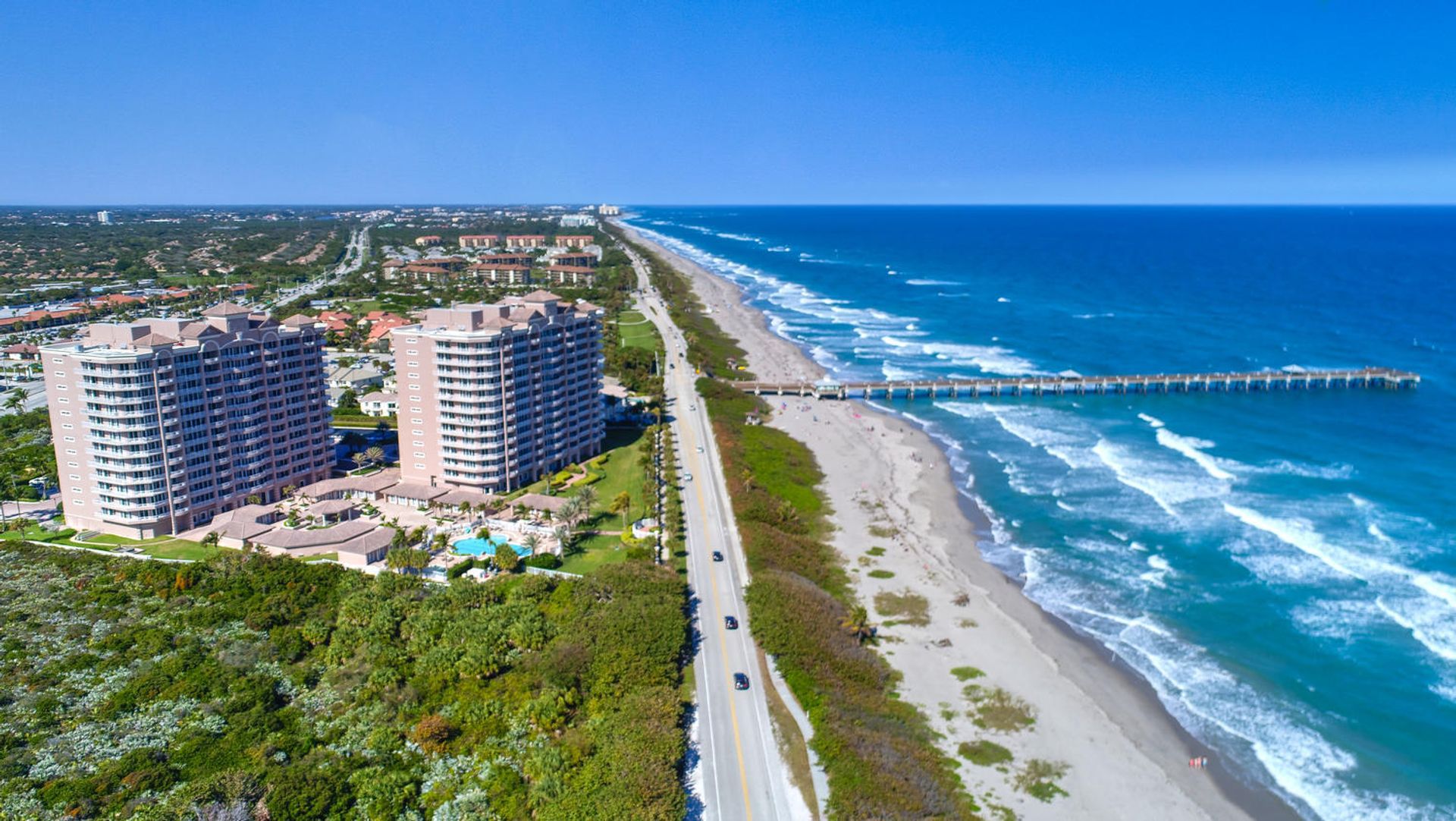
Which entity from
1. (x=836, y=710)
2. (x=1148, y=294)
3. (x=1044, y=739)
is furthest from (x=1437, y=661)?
(x=1148, y=294)

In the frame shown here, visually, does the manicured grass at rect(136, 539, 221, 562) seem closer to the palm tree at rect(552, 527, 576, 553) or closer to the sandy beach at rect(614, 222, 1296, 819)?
the palm tree at rect(552, 527, 576, 553)

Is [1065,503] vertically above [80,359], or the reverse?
[80,359]

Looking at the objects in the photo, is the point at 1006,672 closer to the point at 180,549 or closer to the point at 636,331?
the point at 180,549

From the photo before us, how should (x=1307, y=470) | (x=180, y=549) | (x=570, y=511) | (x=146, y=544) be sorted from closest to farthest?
(x=180, y=549)
(x=570, y=511)
(x=146, y=544)
(x=1307, y=470)

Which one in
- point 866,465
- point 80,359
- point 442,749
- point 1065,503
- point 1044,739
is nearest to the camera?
point 442,749

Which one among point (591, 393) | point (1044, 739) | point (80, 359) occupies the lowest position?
point (1044, 739)

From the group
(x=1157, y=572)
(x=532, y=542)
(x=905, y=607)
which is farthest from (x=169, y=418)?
(x=1157, y=572)

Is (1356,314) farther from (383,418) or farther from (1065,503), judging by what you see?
(383,418)

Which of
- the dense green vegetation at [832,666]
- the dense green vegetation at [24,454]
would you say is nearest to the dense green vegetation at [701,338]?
the dense green vegetation at [832,666]

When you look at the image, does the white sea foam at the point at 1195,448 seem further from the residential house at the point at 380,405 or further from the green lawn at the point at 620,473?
the residential house at the point at 380,405
